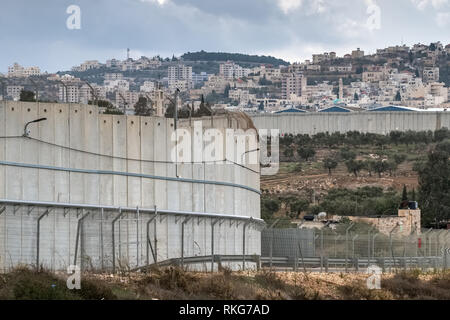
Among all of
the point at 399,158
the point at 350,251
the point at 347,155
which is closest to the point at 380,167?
the point at 399,158

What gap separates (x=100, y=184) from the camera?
28656 millimetres

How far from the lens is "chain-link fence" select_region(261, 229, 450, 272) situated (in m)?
28.7

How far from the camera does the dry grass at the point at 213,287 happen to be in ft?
62.7

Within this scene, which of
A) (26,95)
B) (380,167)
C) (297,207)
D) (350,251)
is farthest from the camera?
(380,167)

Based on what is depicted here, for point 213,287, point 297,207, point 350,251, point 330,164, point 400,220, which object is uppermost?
point 213,287

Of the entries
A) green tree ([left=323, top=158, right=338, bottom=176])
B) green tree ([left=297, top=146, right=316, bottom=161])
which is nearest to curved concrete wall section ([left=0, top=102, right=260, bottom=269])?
green tree ([left=323, top=158, right=338, bottom=176])

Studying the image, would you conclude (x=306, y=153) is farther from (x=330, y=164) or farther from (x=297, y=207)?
(x=297, y=207)

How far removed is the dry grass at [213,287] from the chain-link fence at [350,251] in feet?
12.9

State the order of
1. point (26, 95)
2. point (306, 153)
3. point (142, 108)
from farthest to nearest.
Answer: point (306, 153) < point (142, 108) < point (26, 95)

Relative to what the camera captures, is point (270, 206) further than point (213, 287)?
Yes

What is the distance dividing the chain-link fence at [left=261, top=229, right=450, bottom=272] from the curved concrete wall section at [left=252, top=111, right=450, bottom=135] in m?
76.2

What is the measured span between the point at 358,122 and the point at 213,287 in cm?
9315

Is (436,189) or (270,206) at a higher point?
(436,189)

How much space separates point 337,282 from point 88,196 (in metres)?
7.33
